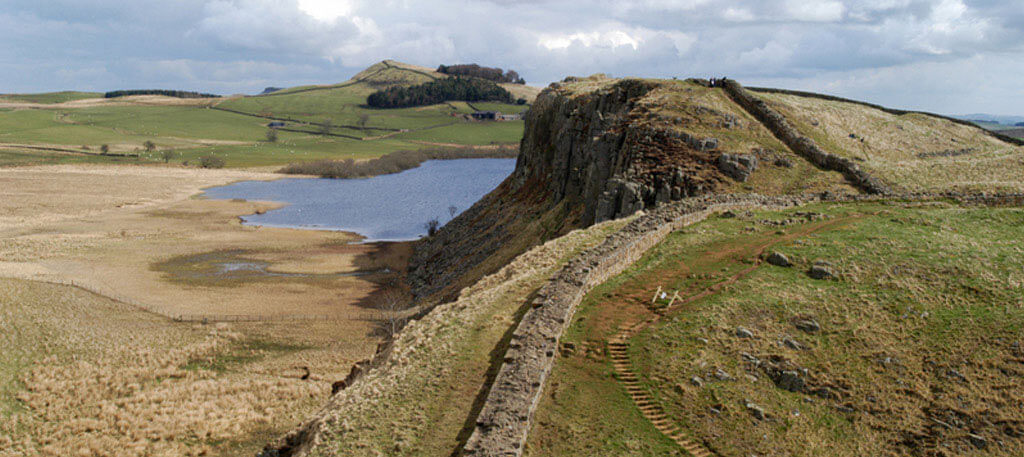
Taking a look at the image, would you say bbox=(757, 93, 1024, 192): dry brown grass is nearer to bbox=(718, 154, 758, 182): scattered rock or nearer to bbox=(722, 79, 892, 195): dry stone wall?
bbox=(722, 79, 892, 195): dry stone wall

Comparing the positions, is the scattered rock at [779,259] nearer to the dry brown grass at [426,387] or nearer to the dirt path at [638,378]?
the dirt path at [638,378]

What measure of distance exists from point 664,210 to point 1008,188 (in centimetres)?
2110

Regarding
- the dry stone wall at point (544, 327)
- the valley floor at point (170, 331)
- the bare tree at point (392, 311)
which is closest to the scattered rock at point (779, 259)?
the dry stone wall at point (544, 327)

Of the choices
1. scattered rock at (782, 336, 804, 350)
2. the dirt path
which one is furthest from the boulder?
the dirt path

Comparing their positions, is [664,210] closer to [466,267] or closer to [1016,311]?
[1016,311]

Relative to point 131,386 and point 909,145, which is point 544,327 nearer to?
point 131,386

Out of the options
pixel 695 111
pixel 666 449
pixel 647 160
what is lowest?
pixel 666 449

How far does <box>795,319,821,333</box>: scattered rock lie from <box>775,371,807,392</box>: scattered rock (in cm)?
256

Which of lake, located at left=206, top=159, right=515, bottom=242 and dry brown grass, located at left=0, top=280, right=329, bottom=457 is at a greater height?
lake, located at left=206, top=159, right=515, bottom=242

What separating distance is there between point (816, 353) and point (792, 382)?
1.77 meters

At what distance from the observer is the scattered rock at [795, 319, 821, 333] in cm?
1823

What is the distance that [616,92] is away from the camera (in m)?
56.6

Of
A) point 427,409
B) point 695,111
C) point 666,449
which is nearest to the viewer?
point 666,449

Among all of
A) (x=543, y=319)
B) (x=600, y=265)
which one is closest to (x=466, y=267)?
(x=600, y=265)
